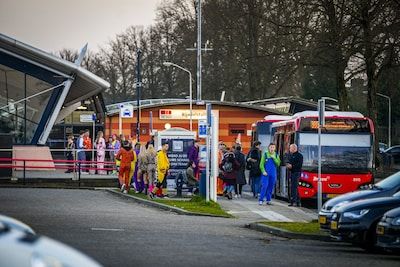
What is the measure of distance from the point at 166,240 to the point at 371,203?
351 centimetres

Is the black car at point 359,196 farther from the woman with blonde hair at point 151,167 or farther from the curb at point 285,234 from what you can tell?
the woman with blonde hair at point 151,167

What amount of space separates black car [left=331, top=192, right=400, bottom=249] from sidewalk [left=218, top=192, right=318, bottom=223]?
6.46 meters

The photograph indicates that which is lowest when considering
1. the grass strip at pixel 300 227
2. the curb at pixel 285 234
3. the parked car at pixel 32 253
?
the curb at pixel 285 234

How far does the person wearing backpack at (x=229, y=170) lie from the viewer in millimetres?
32688

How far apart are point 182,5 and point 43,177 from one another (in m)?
46.3

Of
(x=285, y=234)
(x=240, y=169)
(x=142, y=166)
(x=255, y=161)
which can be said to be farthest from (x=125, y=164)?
(x=285, y=234)

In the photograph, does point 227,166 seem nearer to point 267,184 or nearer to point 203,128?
point 267,184

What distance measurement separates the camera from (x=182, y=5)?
84.4 metres

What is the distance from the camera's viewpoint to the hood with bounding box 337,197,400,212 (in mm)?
17516

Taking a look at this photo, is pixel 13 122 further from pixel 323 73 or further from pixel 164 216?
pixel 164 216

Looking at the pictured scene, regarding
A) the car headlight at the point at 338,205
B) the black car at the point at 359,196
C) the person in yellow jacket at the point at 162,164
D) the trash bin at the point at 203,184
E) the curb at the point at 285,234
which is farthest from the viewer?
the person in yellow jacket at the point at 162,164

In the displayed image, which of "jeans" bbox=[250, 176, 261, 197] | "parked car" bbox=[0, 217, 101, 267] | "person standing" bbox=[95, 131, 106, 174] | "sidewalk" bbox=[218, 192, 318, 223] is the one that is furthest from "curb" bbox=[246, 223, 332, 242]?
"person standing" bbox=[95, 131, 106, 174]

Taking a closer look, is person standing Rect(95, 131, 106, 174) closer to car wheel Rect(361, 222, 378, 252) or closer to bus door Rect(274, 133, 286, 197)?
bus door Rect(274, 133, 286, 197)

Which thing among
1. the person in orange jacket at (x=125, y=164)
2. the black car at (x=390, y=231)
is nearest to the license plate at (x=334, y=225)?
the black car at (x=390, y=231)
